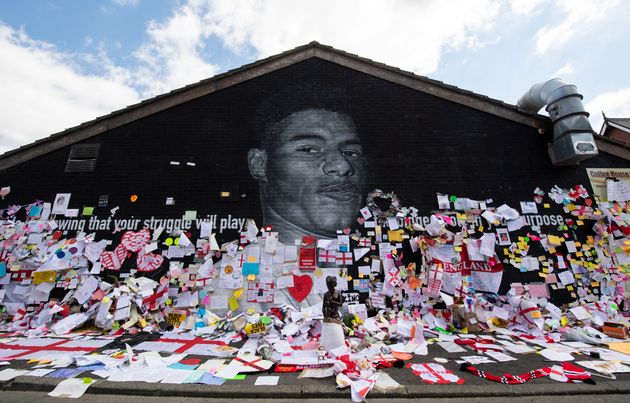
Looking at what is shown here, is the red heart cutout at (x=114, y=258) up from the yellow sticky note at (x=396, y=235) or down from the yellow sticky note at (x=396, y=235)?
down

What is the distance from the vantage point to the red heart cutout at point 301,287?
6980mm

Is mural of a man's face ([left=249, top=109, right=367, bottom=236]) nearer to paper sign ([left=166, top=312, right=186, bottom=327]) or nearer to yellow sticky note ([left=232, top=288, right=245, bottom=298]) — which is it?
yellow sticky note ([left=232, top=288, right=245, bottom=298])

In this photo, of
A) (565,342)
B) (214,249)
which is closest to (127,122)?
(214,249)

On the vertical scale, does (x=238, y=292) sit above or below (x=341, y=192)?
below

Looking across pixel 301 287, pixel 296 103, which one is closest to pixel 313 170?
pixel 296 103

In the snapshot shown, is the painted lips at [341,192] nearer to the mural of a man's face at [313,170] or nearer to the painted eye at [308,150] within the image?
the mural of a man's face at [313,170]

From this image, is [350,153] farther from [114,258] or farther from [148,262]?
[114,258]

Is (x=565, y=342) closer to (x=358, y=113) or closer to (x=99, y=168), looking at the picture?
(x=358, y=113)

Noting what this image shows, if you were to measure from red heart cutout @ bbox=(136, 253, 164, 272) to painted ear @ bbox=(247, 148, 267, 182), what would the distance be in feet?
10.5

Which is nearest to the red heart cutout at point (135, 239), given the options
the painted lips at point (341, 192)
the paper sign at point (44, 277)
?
the paper sign at point (44, 277)

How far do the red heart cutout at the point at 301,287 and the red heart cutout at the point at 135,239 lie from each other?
12.9 feet

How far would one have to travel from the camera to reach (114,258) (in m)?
7.21

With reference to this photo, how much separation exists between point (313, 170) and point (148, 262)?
4861mm

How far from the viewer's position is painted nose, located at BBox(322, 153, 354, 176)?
7871 millimetres
